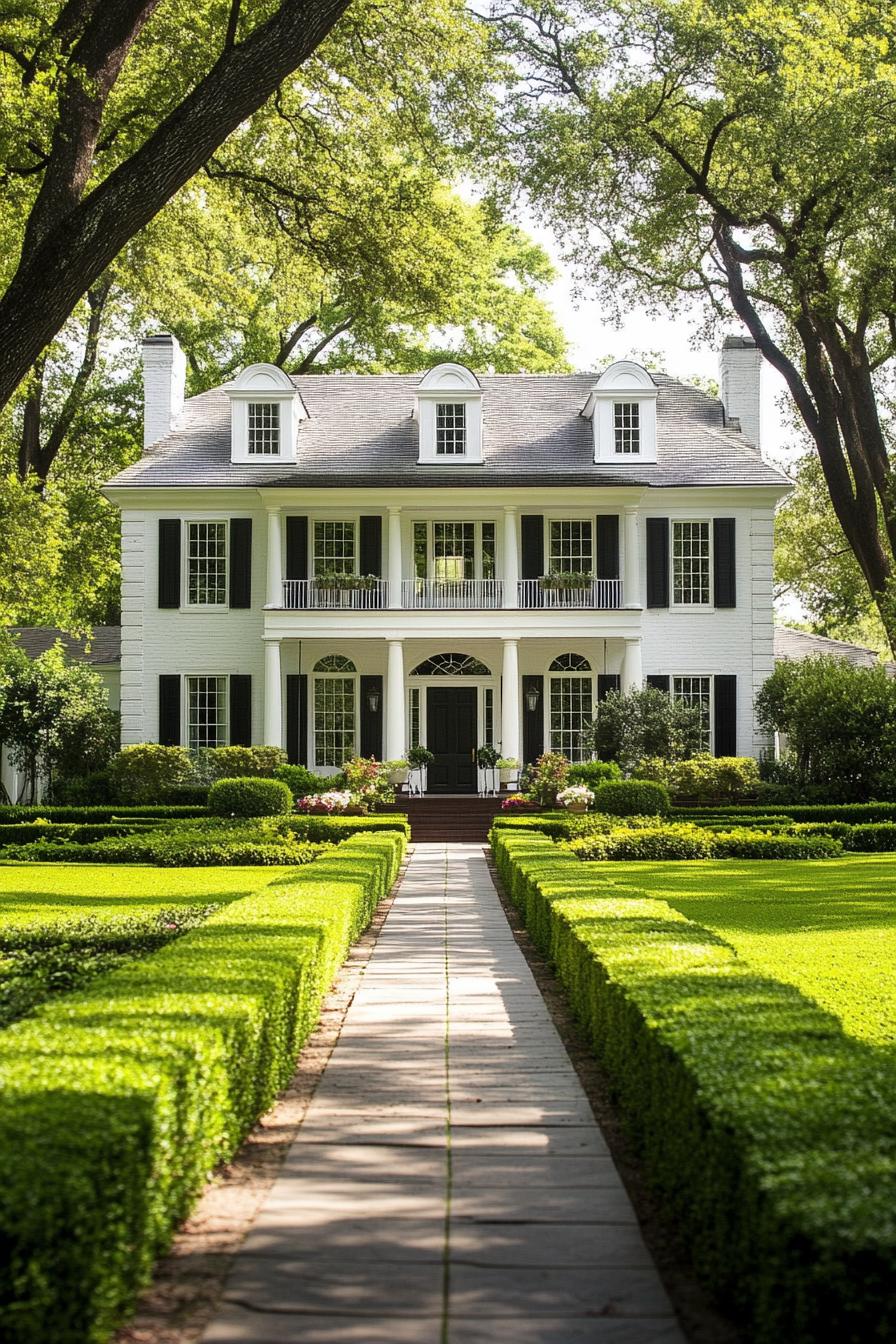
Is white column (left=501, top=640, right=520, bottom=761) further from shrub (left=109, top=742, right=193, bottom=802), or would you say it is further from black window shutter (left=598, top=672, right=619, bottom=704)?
shrub (left=109, top=742, right=193, bottom=802)

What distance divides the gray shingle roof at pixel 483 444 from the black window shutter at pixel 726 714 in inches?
164

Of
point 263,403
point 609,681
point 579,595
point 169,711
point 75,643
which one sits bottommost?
point 169,711

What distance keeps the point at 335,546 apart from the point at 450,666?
356cm

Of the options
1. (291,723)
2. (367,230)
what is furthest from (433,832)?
(367,230)

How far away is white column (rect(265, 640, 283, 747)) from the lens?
27.3m

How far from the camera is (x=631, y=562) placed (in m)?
27.8

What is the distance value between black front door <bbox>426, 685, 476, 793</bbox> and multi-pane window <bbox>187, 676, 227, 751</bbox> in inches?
171

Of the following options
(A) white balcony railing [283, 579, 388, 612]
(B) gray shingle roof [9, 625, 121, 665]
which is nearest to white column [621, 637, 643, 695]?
(A) white balcony railing [283, 579, 388, 612]

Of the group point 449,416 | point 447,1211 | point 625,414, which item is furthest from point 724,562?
point 447,1211

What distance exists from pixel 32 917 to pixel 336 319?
28.9 meters

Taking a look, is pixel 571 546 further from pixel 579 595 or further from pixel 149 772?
pixel 149 772

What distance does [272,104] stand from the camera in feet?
55.6

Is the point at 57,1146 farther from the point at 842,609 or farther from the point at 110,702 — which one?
the point at 842,609

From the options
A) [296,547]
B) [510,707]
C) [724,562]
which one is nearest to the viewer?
[510,707]
